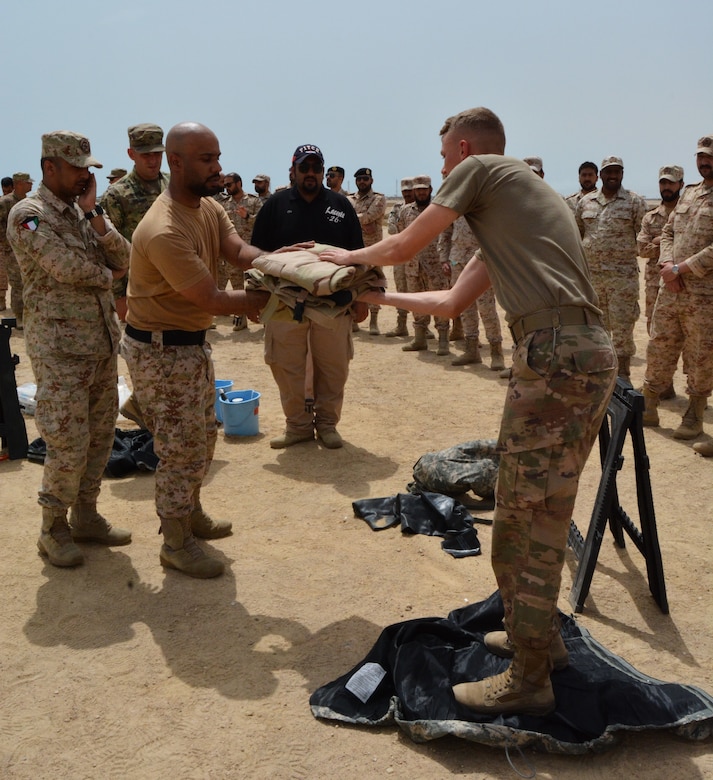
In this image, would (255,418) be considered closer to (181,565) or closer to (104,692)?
(181,565)

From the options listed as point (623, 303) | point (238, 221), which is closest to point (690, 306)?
point (623, 303)

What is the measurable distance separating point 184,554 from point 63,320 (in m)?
1.57

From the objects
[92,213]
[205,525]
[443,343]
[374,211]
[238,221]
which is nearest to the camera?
[92,213]

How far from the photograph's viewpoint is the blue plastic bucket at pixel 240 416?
7.31 metres

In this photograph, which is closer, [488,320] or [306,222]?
[306,222]

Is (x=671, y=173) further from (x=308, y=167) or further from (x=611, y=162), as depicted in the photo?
(x=308, y=167)

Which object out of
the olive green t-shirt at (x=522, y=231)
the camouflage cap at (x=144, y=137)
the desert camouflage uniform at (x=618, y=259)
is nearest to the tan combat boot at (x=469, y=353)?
the desert camouflage uniform at (x=618, y=259)

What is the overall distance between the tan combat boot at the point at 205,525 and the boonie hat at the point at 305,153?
3.16 metres

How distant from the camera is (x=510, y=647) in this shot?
3551 millimetres

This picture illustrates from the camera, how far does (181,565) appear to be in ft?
15.1

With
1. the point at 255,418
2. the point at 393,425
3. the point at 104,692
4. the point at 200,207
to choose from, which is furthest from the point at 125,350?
the point at 393,425

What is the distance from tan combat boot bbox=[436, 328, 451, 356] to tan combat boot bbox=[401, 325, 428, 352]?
347mm

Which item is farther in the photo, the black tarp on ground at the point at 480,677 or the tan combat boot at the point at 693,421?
the tan combat boot at the point at 693,421

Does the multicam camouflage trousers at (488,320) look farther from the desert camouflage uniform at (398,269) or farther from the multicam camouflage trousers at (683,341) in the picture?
the multicam camouflage trousers at (683,341)
